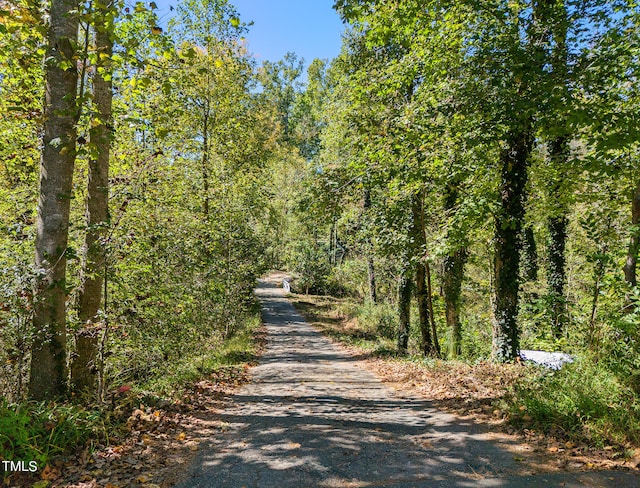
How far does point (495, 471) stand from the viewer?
362cm

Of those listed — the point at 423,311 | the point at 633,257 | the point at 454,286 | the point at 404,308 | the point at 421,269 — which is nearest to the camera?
the point at 633,257

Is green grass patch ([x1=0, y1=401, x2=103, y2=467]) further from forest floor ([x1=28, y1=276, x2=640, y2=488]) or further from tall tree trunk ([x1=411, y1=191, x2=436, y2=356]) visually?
tall tree trunk ([x1=411, y1=191, x2=436, y2=356])

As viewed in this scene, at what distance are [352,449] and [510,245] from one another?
5785mm

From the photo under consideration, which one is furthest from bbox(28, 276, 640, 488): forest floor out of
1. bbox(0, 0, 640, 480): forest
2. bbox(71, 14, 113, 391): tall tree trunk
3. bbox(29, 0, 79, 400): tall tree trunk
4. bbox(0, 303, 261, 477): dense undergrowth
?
bbox(29, 0, 79, 400): tall tree trunk

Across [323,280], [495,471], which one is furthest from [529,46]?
[323,280]

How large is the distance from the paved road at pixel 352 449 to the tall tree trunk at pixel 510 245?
266 cm

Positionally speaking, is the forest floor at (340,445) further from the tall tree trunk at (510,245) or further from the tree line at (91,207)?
the tree line at (91,207)

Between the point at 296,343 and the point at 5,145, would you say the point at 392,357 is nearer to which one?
the point at 296,343

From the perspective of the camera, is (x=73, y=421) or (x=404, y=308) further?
(x=404, y=308)

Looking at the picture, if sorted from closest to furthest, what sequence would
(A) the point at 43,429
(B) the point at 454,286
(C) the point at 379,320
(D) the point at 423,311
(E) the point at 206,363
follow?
(A) the point at 43,429
(E) the point at 206,363
(D) the point at 423,311
(B) the point at 454,286
(C) the point at 379,320

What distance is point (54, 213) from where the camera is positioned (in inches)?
179

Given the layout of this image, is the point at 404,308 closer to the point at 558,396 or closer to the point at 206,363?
the point at 206,363

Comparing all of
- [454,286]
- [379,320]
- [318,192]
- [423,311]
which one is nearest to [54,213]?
[318,192]

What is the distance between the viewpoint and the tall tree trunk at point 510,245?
767cm
